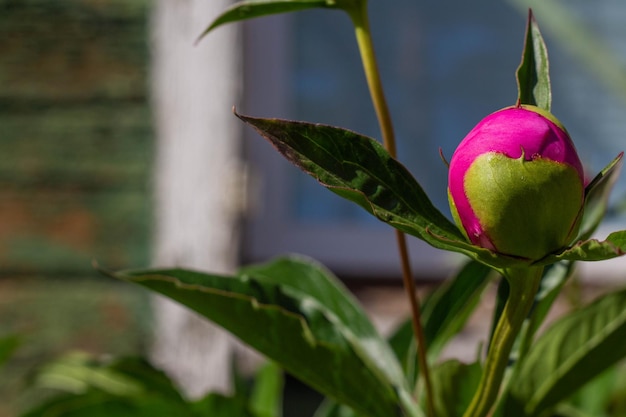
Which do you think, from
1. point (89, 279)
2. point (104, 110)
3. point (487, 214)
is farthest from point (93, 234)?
point (487, 214)

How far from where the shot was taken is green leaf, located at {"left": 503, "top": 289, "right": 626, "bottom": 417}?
1.60ft

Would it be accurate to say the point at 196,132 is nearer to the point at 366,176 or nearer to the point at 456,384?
the point at 456,384

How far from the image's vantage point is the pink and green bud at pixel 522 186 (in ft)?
1.14

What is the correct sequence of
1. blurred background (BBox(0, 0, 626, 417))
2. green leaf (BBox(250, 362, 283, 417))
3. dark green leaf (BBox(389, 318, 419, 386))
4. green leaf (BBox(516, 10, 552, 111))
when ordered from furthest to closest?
blurred background (BBox(0, 0, 626, 417)) < green leaf (BBox(250, 362, 283, 417)) < dark green leaf (BBox(389, 318, 419, 386)) < green leaf (BBox(516, 10, 552, 111))

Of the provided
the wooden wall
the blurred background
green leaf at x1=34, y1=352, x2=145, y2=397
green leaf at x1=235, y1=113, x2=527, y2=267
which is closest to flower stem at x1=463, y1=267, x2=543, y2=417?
green leaf at x1=235, y1=113, x2=527, y2=267

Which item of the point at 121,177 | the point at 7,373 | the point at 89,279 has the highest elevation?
the point at 121,177

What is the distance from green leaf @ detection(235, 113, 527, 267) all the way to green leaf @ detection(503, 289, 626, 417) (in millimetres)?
145

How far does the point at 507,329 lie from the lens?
0.40m

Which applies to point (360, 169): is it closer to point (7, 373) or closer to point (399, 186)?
point (399, 186)

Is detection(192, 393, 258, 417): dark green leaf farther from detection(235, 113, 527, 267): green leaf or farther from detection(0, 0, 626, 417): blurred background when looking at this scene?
detection(0, 0, 626, 417): blurred background

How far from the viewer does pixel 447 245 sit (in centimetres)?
36

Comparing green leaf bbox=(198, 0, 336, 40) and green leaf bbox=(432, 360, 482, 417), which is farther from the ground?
green leaf bbox=(198, 0, 336, 40)

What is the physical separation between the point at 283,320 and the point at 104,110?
1.81m

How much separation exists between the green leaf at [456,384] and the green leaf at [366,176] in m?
0.15
